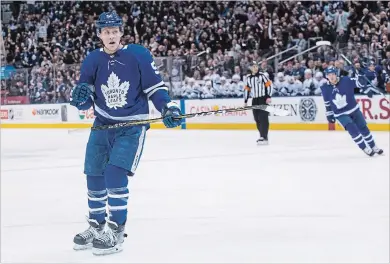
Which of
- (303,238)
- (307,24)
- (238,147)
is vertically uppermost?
(307,24)

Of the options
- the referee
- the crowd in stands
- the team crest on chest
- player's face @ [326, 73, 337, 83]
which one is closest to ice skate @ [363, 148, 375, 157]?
player's face @ [326, 73, 337, 83]

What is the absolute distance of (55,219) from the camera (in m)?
4.70

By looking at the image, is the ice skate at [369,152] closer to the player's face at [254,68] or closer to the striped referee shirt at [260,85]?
the striped referee shirt at [260,85]

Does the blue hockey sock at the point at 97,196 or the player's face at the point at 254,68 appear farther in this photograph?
the player's face at the point at 254,68

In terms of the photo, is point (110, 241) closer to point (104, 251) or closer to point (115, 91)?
point (104, 251)

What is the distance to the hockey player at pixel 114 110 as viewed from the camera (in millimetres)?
3588

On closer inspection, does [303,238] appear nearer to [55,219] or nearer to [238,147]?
[55,219]

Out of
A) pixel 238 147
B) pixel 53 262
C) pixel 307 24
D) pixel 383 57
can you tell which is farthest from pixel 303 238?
pixel 307 24

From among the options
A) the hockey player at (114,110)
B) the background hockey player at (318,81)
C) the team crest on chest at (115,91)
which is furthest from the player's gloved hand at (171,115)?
the background hockey player at (318,81)

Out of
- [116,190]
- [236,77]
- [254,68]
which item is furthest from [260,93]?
[116,190]

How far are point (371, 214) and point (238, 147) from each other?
18.5ft

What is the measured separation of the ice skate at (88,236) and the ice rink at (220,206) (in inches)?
2.2

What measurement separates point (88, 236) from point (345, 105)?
552cm

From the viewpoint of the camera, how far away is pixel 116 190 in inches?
143
